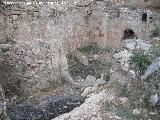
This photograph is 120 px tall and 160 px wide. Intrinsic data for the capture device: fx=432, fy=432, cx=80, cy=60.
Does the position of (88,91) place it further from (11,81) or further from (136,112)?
(11,81)

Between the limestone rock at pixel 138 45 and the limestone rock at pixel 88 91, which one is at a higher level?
the limestone rock at pixel 138 45

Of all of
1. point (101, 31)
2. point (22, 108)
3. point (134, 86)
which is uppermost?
point (101, 31)

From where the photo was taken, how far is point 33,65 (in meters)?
11.6

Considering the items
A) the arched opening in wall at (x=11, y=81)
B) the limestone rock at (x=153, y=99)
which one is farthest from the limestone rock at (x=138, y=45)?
the arched opening in wall at (x=11, y=81)

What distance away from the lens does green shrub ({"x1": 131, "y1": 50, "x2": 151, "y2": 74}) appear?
10133 mm

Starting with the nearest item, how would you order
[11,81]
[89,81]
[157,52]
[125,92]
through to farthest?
1. [125,92]
2. [157,52]
3. [11,81]
4. [89,81]

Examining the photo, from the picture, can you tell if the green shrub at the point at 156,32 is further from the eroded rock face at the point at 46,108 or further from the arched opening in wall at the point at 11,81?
the arched opening in wall at the point at 11,81

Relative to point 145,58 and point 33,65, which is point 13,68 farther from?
point 145,58

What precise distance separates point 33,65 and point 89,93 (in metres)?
1.79

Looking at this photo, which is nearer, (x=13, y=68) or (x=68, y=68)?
(x=13, y=68)

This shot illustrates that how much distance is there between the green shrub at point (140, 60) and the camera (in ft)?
33.2

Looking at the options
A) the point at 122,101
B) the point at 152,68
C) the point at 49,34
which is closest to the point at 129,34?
the point at 49,34

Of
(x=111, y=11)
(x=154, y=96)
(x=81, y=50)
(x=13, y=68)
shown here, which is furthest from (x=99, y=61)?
(x=154, y=96)

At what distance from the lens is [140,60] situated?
10250mm
